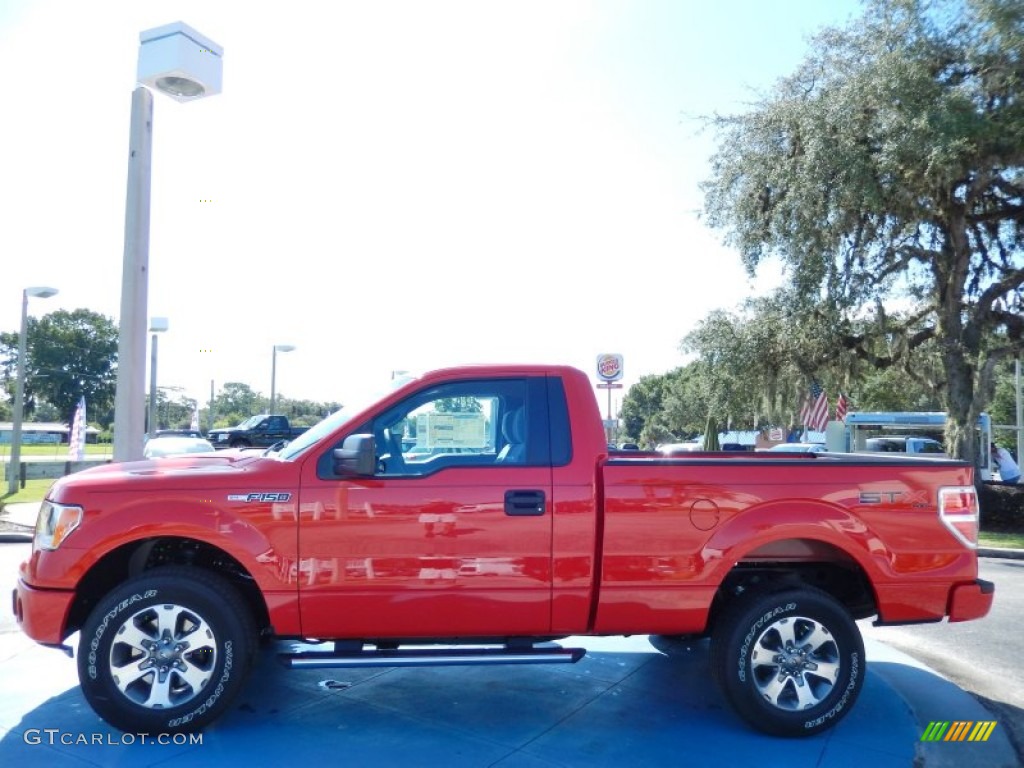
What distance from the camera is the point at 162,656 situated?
14.0 feet

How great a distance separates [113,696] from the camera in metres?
4.23

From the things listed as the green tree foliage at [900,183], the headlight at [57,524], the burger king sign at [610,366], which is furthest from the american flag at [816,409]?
the headlight at [57,524]

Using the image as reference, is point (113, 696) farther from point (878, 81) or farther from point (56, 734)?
point (878, 81)

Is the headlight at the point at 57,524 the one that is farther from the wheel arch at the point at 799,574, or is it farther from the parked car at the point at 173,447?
the parked car at the point at 173,447

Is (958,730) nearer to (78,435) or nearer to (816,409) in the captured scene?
(816,409)

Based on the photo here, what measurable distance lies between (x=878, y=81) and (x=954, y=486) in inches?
517

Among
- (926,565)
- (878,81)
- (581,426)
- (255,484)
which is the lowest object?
(926,565)

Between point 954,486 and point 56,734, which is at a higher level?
point 954,486

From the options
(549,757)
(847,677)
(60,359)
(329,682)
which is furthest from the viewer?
(60,359)

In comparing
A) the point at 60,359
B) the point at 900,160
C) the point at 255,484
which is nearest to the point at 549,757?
the point at 255,484

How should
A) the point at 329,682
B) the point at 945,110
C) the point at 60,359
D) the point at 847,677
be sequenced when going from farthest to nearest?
the point at 60,359, the point at 945,110, the point at 329,682, the point at 847,677

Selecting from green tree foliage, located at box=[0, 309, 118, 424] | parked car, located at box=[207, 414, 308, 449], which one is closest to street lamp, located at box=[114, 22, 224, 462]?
parked car, located at box=[207, 414, 308, 449]

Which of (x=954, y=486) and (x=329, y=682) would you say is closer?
(x=954, y=486)

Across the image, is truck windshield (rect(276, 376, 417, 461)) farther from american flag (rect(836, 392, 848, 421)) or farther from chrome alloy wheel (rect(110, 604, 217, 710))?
american flag (rect(836, 392, 848, 421))
